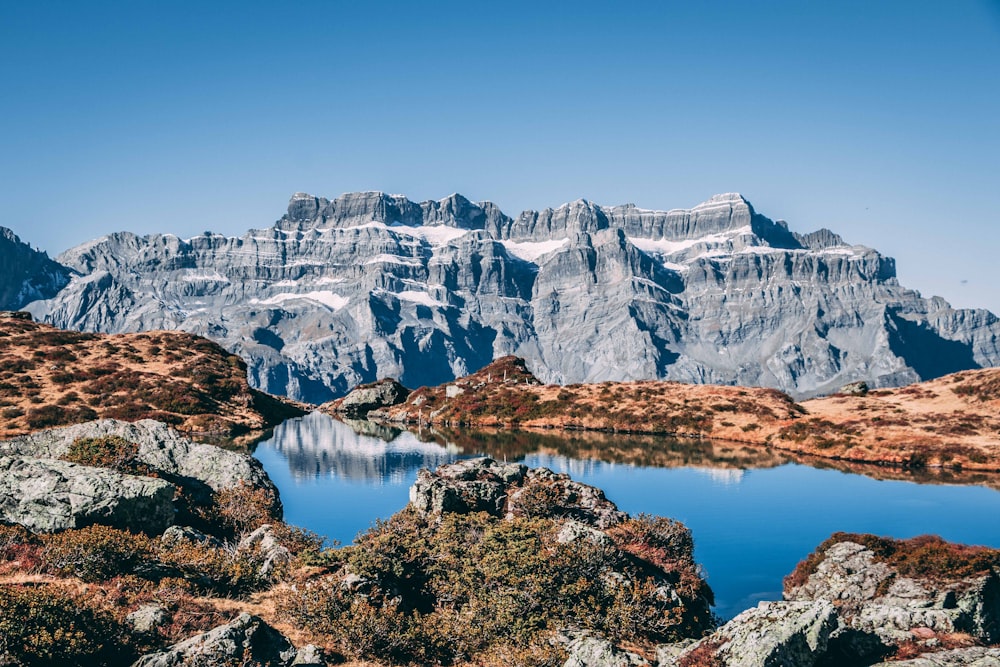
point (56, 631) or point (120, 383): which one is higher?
point (120, 383)

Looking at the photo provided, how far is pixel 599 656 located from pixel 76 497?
2041 centimetres

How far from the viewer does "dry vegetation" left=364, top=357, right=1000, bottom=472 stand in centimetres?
8088

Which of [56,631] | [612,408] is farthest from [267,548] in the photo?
[612,408]

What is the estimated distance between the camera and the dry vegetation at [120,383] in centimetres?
7950

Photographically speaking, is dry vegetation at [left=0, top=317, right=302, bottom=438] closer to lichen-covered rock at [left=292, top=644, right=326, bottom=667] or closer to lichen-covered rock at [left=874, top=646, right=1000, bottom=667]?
lichen-covered rock at [left=292, top=644, right=326, bottom=667]

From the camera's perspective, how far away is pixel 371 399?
14150 cm

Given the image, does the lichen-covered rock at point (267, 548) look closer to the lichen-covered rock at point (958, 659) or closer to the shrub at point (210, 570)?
the shrub at point (210, 570)

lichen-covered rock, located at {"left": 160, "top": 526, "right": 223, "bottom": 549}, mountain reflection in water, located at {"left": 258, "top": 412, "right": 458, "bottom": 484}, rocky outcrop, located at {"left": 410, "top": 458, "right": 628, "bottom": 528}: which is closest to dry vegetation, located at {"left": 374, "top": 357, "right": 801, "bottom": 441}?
→ mountain reflection in water, located at {"left": 258, "top": 412, "right": 458, "bottom": 484}

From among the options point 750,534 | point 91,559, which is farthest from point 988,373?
point 91,559

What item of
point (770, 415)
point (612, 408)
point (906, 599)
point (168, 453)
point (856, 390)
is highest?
point (856, 390)

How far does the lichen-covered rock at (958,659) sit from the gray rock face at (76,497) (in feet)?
87.4

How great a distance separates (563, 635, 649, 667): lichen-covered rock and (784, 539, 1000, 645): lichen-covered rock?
5.95 meters

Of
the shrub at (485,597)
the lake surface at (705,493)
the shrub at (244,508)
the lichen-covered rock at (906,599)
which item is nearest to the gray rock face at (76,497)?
the shrub at (244,508)

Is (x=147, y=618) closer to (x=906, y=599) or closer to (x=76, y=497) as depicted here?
(x=76, y=497)
